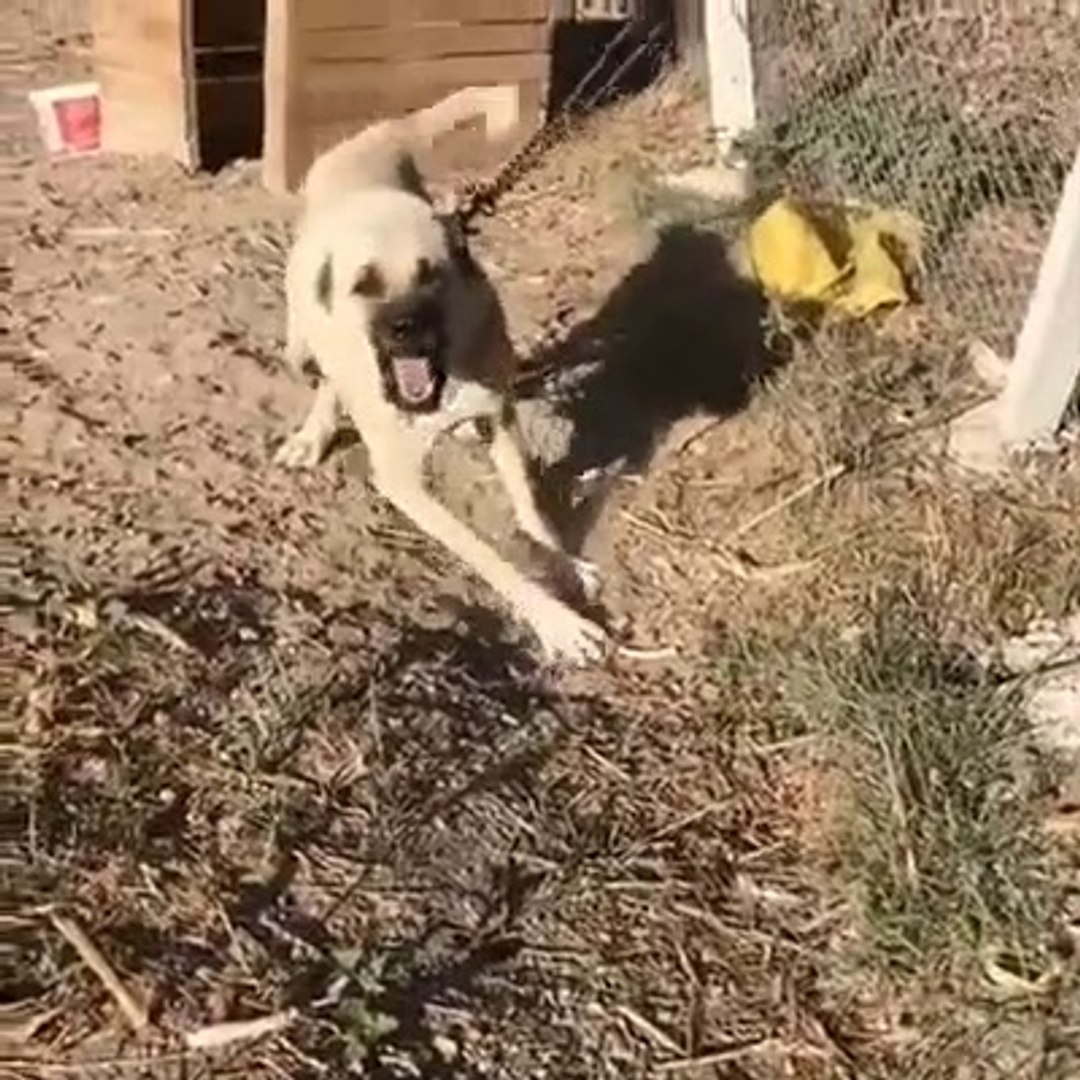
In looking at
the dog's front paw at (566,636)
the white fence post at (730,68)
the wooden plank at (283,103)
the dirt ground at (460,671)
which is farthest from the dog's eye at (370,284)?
the white fence post at (730,68)

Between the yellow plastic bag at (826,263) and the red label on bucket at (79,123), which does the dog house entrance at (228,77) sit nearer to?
the red label on bucket at (79,123)

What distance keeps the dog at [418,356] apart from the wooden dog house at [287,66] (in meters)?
0.96

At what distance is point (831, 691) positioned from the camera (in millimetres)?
3859

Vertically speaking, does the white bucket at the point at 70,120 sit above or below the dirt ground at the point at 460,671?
above

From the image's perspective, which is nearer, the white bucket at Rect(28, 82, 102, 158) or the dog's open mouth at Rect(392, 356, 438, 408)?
the dog's open mouth at Rect(392, 356, 438, 408)

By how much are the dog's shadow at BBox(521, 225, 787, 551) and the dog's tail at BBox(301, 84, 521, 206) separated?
0.48 m

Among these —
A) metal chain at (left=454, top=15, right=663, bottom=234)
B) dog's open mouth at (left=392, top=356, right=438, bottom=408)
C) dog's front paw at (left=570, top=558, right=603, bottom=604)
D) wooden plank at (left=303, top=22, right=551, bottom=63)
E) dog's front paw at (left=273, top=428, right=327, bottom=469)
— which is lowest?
dog's front paw at (left=570, top=558, right=603, bottom=604)

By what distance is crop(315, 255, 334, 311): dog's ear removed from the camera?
421 centimetres

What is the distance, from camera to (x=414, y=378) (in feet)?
13.8

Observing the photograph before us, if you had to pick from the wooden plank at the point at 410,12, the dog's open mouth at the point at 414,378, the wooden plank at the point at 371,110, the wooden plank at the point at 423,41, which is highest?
the wooden plank at the point at 410,12

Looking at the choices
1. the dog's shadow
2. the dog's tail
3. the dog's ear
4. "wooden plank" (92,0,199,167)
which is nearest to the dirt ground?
the dog's shadow

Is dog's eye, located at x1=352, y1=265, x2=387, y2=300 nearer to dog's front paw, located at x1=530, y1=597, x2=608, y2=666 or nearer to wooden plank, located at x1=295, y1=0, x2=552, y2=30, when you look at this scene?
dog's front paw, located at x1=530, y1=597, x2=608, y2=666

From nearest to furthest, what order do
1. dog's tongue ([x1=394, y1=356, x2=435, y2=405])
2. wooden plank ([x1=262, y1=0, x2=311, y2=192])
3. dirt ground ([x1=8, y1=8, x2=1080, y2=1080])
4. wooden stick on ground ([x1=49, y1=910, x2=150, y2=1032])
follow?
wooden stick on ground ([x1=49, y1=910, x2=150, y2=1032])
dirt ground ([x1=8, y1=8, x2=1080, y2=1080])
dog's tongue ([x1=394, y1=356, x2=435, y2=405])
wooden plank ([x1=262, y1=0, x2=311, y2=192])

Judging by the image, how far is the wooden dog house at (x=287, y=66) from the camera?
17.7 ft
